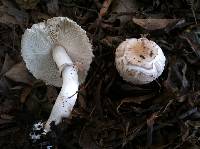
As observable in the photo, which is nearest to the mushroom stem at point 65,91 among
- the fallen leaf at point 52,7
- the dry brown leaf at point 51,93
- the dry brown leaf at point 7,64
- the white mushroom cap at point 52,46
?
the white mushroom cap at point 52,46

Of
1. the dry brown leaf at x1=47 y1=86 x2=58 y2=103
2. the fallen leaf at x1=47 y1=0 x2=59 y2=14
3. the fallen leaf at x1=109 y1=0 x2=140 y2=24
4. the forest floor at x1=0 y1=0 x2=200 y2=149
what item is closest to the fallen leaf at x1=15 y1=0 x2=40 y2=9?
the forest floor at x1=0 y1=0 x2=200 y2=149

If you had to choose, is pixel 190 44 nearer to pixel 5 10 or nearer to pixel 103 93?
pixel 103 93

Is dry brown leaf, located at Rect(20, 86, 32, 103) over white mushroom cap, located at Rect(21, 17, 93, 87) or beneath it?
beneath

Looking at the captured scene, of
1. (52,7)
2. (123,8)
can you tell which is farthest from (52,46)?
(123,8)

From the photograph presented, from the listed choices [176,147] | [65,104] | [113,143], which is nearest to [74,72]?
[65,104]

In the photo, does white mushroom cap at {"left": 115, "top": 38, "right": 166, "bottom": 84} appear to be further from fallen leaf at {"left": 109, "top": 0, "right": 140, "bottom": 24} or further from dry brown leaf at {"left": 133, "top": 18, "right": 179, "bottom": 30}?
fallen leaf at {"left": 109, "top": 0, "right": 140, "bottom": 24}

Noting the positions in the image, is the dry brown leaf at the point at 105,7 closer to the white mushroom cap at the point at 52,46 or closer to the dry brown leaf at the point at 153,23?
the dry brown leaf at the point at 153,23

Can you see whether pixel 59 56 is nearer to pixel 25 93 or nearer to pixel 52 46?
pixel 52 46
